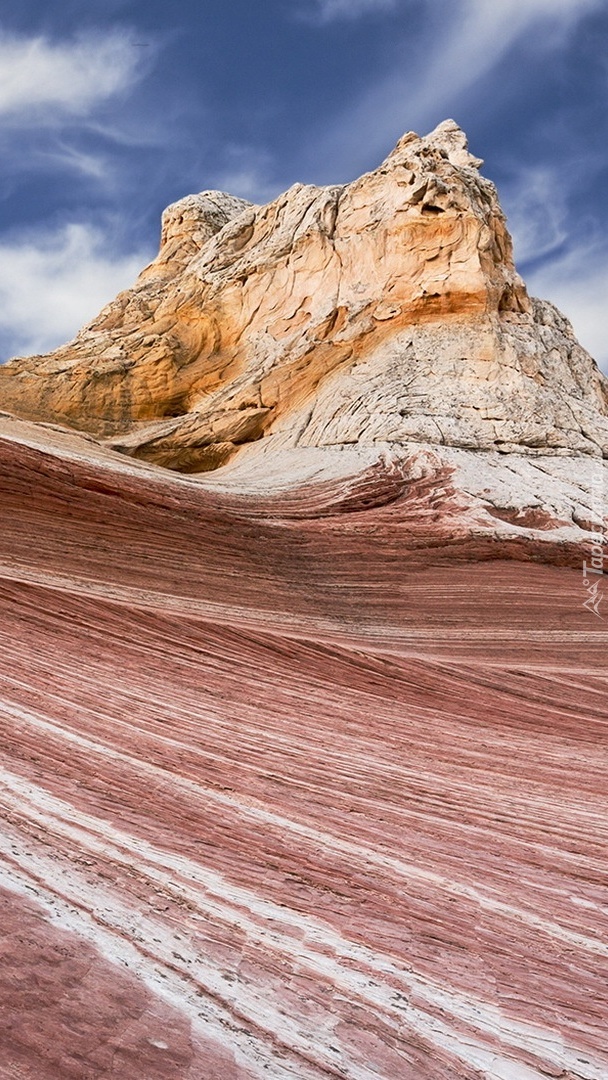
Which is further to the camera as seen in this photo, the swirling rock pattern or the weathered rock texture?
the weathered rock texture

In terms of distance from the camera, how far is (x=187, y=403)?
16.6m

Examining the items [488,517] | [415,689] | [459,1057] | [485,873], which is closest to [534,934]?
[485,873]

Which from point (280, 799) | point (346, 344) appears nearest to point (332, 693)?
point (280, 799)

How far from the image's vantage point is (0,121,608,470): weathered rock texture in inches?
507

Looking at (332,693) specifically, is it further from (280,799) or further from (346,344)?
(346,344)

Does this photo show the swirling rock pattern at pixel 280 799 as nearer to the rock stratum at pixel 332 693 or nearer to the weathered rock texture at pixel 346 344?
the rock stratum at pixel 332 693

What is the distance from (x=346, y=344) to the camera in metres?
14.3

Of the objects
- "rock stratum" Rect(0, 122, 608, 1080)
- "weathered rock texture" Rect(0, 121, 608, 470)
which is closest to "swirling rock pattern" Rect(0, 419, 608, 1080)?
"rock stratum" Rect(0, 122, 608, 1080)

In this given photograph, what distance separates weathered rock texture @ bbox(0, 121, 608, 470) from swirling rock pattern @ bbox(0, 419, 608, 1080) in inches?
165

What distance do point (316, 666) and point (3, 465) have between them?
3.27 meters

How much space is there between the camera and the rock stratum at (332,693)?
9.41 feet

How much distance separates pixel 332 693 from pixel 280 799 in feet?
6.30

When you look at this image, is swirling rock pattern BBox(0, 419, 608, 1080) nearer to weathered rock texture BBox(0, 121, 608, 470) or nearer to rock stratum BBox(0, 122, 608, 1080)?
rock stratum BBox(0, 122, 608, 1080)

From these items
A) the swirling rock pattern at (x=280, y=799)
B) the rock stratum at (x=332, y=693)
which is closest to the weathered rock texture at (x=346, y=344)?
the rock stratum at (x=332, y=693)
